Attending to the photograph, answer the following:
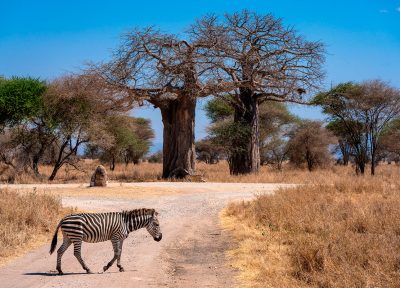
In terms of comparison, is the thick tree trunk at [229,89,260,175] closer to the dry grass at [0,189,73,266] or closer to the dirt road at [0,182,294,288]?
the dirt road at [0,182,294,288]

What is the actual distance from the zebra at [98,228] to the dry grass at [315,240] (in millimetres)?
2211

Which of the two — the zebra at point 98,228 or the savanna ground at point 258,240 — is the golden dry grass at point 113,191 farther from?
the zebra at point 98,228

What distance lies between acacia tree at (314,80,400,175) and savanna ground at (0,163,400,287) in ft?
64.2

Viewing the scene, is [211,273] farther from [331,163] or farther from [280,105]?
[280,105]

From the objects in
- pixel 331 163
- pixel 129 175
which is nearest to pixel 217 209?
pixel 129 175

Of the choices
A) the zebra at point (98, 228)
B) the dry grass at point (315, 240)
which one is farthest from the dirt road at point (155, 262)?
the dry grass at point (315, 240)

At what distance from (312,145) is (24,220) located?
39207 millimetres

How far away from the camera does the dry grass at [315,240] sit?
894cm

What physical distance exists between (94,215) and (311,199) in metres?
10.4

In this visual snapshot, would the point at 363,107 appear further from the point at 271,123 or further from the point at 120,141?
the point at 120,141

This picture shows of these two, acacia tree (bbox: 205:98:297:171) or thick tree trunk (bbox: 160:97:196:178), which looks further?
acacia tree (bbox: 205:98:297:171)

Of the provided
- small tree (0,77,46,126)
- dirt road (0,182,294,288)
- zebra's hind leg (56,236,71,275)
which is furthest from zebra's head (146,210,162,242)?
small tree (0,77,46,126)

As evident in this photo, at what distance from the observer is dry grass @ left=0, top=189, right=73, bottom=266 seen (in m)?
11.9

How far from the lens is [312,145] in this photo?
50.4m
